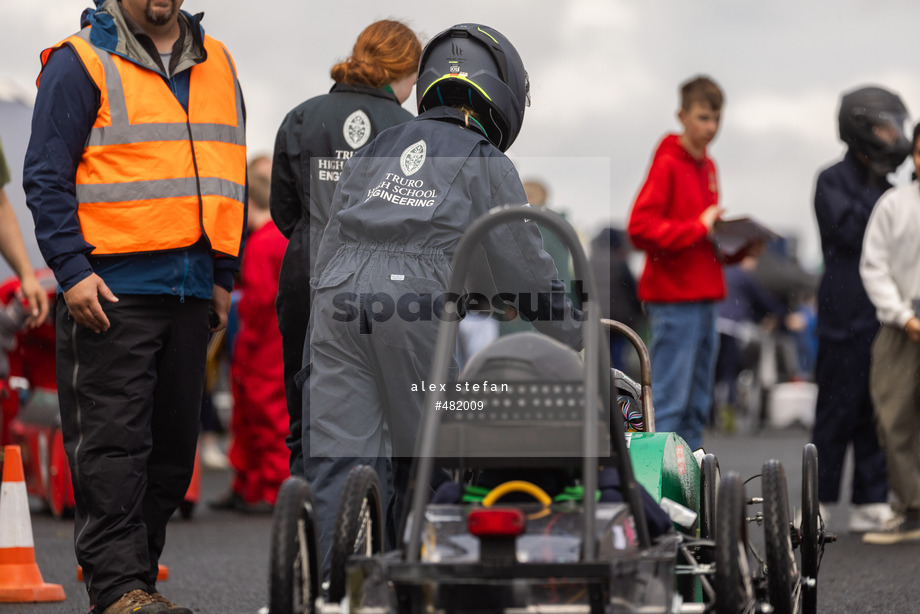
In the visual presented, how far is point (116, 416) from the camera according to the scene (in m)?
4.52

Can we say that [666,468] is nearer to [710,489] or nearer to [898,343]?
[710,489]

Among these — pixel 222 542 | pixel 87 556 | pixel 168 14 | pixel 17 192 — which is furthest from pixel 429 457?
pixel 17 192

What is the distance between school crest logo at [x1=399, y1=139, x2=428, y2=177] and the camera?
4090 millimetres

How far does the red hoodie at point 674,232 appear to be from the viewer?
7.72m

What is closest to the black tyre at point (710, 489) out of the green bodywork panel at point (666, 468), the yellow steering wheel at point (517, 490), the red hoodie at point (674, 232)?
the green bodywork panel at point (666, 468)

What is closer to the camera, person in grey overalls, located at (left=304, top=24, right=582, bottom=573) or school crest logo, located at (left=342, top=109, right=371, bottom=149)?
person in grey overalls, located at (left=304, top=24, right=582, bottom=573)

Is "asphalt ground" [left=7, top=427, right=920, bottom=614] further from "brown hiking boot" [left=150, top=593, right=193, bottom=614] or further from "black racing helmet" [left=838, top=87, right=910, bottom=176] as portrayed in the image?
"black racing helmet" [left=838, top=87, right=910, bottom=176]

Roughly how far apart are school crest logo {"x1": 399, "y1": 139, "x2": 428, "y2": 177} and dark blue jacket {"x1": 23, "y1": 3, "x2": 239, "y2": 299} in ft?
3.17

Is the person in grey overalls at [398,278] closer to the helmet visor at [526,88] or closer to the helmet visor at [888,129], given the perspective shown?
the helmet visor at [526,88]

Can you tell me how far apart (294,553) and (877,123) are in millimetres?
5473

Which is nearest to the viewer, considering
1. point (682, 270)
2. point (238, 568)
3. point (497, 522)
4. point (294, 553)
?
point (497, 522)

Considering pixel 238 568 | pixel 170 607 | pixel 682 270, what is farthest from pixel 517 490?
pixel 682 270

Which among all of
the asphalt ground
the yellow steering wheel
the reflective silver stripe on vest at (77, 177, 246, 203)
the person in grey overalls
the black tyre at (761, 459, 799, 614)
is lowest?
the asphalt ground

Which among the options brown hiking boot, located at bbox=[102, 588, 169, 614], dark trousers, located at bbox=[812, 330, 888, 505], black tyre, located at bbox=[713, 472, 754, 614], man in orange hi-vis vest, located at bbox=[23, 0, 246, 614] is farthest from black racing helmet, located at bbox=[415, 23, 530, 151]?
dark trousers, located at bbox=[812, 330, 888, 505]
